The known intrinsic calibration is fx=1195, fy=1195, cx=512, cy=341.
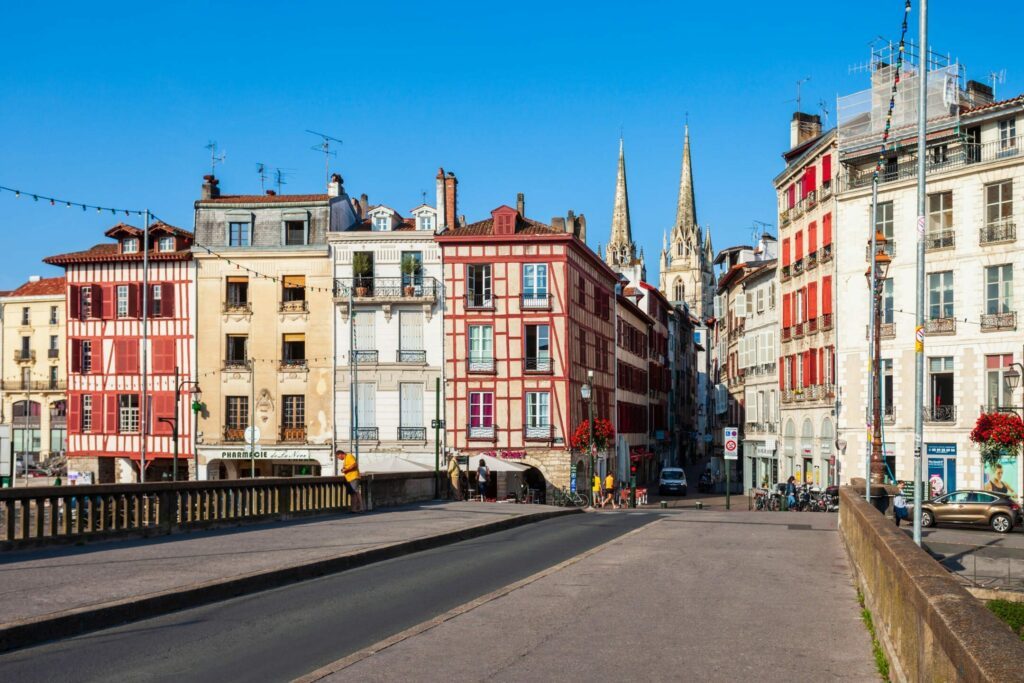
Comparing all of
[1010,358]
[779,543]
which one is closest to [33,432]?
[1010,358]

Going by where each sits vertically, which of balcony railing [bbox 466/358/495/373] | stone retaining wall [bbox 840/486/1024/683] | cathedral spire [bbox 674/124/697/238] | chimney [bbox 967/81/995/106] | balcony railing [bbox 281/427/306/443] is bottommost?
balcony railing [bbox 281/427/306/443]

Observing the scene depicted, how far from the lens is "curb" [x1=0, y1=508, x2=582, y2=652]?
953 cm

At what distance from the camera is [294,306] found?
58.3 metres

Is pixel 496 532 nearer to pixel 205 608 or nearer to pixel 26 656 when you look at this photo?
pixel 205 608

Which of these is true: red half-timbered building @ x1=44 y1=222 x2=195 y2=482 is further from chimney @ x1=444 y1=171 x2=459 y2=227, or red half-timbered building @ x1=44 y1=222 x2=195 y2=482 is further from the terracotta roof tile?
the terracotta roof tile

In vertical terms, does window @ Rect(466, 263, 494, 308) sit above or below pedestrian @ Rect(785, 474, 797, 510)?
above

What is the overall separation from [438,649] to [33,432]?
278ft

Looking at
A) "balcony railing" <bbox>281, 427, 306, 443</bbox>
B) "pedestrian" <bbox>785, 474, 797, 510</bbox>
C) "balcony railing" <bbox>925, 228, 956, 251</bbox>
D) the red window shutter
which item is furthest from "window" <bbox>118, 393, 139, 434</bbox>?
"balcony railing" <bbox>925, 228, 956, 251</bbox>

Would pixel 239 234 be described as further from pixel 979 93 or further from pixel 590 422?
pixel 979 93

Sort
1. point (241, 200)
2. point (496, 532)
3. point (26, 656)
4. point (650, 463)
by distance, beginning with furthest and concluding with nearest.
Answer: point (650, 463), point (241, 200), point (496, 532), point (26, 656)

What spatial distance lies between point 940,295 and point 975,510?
52.6 feet

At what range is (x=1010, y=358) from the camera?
45.9 meters

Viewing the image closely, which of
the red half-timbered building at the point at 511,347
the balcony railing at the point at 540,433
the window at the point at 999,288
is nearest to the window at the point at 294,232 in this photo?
the red half-timbered building at the point at 511,347

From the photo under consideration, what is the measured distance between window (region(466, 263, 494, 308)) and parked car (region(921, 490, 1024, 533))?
26132 mm
